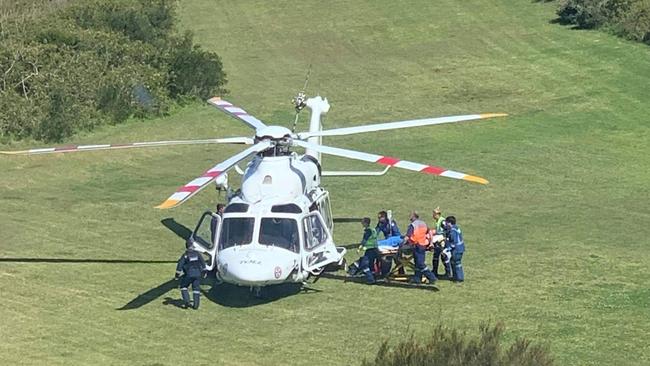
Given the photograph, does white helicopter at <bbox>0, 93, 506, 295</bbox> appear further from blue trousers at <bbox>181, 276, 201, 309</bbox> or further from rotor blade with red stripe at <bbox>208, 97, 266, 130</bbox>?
blue trousers at <bbox>181, 276, 201, 309</bbox>

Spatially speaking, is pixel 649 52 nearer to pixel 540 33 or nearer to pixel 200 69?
pixel 540 33

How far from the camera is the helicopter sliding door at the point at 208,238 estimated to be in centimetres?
2056

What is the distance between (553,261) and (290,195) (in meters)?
6.46

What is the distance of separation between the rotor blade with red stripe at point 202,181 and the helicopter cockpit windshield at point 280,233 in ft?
3.93

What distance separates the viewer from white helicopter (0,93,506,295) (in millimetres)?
19625

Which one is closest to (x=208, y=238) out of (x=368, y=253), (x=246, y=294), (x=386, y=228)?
(x=246, y=294)

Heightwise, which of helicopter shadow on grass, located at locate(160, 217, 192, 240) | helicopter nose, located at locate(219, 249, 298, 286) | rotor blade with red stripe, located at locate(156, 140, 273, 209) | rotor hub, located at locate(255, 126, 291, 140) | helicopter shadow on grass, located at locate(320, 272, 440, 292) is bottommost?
helicopter shadow on grass, located at locate(160, 217, 192, 240)

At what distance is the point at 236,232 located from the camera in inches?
795

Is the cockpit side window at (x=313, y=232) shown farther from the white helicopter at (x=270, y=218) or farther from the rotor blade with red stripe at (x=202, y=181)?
the rotor blade with red stripe at (x=202, y=181)

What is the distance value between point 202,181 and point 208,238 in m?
2.30

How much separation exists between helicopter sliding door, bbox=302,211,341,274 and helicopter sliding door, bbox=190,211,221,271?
1604 millimetres

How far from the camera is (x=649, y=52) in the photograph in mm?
48625

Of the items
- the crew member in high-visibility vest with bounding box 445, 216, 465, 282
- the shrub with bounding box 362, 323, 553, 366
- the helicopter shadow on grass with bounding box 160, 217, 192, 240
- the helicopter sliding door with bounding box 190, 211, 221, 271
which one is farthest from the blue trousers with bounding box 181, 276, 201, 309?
the shrub with bounding box 362, 323, 553, 366

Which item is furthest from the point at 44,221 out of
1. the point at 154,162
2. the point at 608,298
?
the point at 608,298
